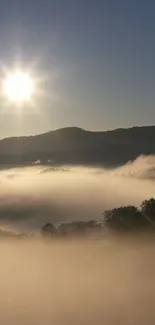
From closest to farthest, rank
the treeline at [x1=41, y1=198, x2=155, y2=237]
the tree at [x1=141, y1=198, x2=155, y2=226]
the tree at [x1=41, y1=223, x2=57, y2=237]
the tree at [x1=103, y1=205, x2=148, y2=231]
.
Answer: the tree at [x1=103, y1=205, x2=148, y2=231], the treeline at [x1=41, y1=198, x2=155, y2=237], the tree at [x1=141, y1=198, x2=155, y2=226], the tree at [x1=41, y1=223, x2=57, y2=237]

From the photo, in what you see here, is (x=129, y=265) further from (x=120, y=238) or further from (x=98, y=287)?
(x=98, y=287)

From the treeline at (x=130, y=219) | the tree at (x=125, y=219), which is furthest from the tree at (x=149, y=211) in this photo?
the tree at (x=125, y=219)

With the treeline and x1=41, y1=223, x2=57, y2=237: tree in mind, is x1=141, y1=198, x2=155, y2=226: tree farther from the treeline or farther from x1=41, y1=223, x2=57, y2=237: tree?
x1=41, y1=223, x2=57, y2=237: tree

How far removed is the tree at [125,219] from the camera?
307 ft

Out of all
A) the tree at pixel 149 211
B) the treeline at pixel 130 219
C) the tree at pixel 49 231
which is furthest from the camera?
the tree at pixel 49 231

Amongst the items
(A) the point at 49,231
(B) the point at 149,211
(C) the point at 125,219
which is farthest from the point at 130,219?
(A) the point at 49,231

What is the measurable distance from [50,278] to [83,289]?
13.4m

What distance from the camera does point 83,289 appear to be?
273 ft

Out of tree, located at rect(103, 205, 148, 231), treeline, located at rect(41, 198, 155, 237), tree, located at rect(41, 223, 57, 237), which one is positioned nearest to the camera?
tree, located at rect(103, 205, 148, 231)

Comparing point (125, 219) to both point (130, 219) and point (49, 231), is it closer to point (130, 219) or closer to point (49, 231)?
point (130, 219)

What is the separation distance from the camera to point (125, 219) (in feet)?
310

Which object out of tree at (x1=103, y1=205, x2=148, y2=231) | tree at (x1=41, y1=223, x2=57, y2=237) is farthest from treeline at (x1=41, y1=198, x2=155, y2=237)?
tree at (x1=41, y1=223, x2=57, y2=237)

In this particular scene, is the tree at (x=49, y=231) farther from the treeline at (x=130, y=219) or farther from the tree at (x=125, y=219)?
the tree at (x=125, y=219)

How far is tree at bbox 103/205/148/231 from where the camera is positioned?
9356 cm
